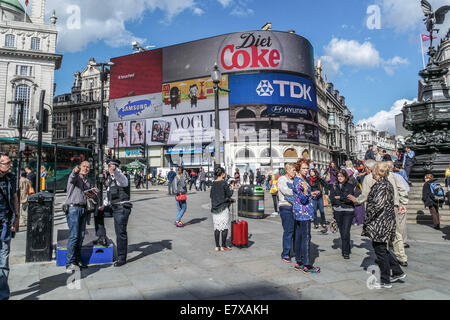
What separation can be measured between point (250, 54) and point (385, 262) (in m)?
44.4

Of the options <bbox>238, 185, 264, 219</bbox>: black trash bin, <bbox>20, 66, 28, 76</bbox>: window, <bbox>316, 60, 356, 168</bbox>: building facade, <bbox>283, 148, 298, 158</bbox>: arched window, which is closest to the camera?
<bbox>238, 185, 264, 219</bbox>: black trash bin

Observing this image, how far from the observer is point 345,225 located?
5926mm

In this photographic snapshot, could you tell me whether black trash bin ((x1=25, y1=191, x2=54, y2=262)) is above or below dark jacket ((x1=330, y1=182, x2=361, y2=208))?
below

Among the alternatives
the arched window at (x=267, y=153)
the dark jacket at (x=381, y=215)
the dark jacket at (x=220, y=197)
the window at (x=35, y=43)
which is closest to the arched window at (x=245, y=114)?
the arched window at (x=267, y=153)

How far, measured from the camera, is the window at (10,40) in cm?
4441

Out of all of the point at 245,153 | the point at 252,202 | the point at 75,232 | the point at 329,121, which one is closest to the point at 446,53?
the point at 329,121

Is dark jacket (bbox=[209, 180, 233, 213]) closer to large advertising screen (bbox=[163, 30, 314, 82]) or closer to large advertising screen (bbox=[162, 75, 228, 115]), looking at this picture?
A: large advertising screen (bbox=[162, 75, 228, 115])

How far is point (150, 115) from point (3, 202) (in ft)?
161

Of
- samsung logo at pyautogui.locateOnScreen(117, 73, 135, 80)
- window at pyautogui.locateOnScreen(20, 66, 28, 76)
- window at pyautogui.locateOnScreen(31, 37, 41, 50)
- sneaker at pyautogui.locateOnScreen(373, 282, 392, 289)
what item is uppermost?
window at pyautogui.locateOnScreen(31, 37, 41, 50)

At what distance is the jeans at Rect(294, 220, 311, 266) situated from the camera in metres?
5.01

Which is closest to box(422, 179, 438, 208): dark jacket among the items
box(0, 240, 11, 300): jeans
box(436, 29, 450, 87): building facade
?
box(0, 240, 11, 300): jeans

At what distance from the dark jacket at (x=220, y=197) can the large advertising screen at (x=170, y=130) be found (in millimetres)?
38849

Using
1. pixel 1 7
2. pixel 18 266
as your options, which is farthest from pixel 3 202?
pixel 1 7

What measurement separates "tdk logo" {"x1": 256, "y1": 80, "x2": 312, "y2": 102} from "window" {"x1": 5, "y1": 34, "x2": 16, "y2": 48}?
3604 cm
